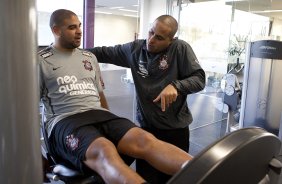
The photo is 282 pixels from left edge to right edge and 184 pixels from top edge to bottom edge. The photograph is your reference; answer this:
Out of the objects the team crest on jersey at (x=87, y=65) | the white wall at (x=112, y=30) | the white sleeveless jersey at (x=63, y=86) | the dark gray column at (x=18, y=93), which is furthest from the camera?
the white wall at (x=112, y=30)

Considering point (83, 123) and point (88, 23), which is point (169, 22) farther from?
point (88, 23)

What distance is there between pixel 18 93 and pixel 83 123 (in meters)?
0.85

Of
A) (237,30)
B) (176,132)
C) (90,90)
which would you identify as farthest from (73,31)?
(237,30)

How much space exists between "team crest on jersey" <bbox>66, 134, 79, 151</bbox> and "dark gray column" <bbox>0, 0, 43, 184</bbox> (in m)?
0.70

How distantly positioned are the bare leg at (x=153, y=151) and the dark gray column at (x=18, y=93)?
671mm

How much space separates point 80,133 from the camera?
1238 millimetres

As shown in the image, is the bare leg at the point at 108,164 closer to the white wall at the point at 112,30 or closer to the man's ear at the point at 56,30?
the man's ear at the point at 56,30

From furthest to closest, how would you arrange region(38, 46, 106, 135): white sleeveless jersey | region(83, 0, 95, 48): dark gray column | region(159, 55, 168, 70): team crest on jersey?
region(83, 0, 95, 48): dark gray column → region(159, 55, 168, 70): team crest on jersey → region(38, 46, 106, 135): white sleeveless jersey

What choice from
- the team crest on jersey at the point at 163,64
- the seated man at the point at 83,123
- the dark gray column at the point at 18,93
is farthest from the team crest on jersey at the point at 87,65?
the dark gray column at the point at 18,93

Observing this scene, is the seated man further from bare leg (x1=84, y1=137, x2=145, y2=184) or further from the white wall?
the white wall

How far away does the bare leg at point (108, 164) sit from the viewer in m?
0.96

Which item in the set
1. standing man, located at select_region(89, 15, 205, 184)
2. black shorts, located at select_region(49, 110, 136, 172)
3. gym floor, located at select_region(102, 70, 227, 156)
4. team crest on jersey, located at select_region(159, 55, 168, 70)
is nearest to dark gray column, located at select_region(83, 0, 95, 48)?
gym floor, located at select_region(102, 70, 227, 156)

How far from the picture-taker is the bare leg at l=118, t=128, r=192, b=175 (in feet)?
3.58

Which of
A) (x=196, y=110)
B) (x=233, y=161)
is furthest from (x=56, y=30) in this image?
(x=196, y=110)
